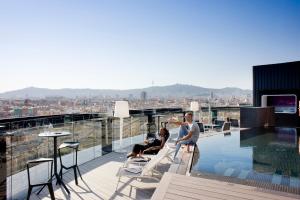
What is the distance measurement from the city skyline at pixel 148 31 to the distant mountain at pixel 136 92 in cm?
1863

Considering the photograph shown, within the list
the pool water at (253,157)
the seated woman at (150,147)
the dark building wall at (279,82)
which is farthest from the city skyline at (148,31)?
the seated woman at (150,147)

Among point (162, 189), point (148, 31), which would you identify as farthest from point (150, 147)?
point (148, 31)

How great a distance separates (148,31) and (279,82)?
751cm

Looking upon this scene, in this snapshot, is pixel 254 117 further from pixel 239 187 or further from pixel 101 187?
pixel 239 187

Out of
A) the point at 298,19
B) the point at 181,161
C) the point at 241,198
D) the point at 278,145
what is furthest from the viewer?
the point at 298,19

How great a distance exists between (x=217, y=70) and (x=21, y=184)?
75.2 ft

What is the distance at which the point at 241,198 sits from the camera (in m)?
2.81

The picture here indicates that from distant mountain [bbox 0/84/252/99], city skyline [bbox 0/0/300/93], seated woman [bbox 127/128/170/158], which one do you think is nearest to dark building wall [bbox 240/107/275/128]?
city skyline [bbox 0/0/300/93]

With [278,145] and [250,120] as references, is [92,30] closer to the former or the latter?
[250,120]

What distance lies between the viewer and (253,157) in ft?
19.1

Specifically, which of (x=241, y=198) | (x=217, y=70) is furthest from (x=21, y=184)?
(x=217, y=70)

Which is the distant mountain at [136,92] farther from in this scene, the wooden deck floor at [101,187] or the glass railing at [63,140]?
the wooden deck floor at [101,187]

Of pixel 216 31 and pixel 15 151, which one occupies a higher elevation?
pixel 216 31

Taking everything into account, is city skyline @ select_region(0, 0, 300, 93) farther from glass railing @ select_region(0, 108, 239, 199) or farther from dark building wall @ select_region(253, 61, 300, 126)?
glass railing @ select_region(0, 108, 239, 199)
